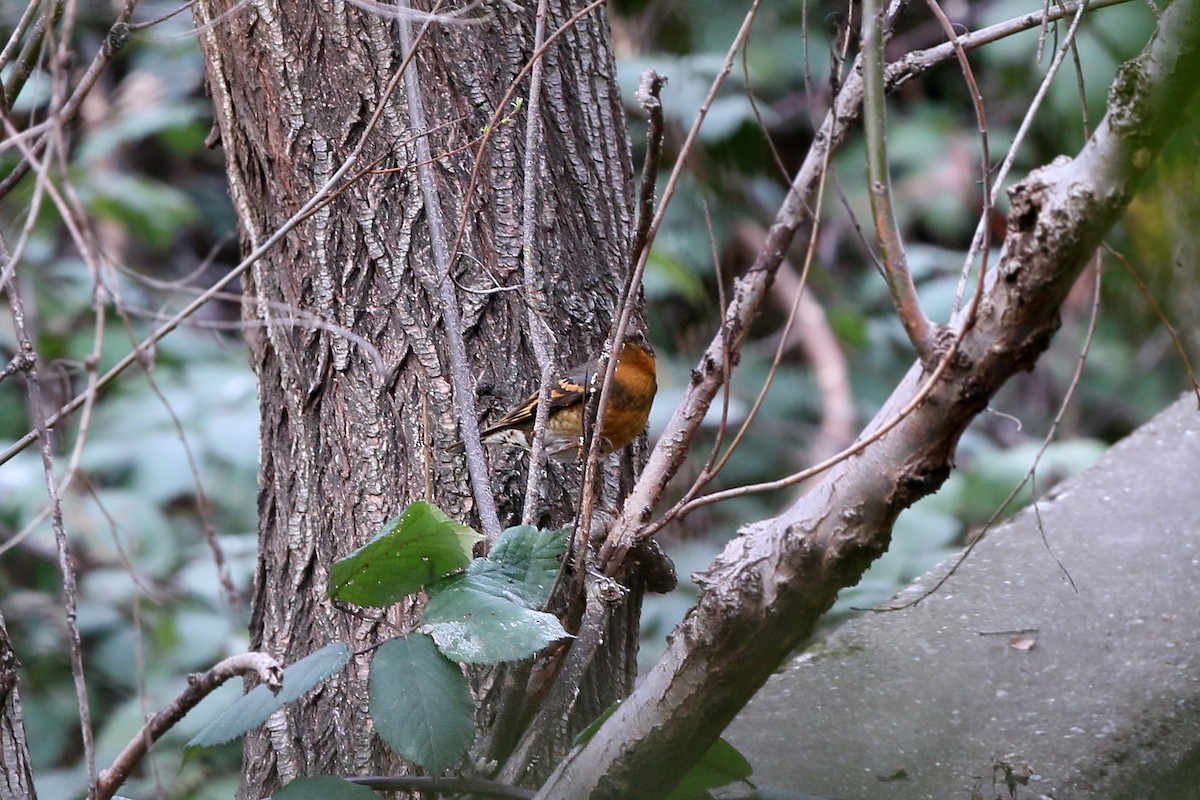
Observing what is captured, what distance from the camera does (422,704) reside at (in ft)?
4.43

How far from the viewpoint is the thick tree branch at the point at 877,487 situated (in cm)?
94

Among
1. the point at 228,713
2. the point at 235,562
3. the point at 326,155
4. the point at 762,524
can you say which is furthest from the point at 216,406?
the point at 762,524

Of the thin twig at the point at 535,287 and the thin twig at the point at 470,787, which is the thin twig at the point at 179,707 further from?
the thin twig at the point at 535,287

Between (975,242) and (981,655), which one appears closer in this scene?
(975,242)

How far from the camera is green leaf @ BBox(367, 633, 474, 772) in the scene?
1333 millimetres

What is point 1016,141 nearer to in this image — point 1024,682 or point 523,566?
point 523,566

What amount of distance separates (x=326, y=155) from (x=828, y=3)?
3873mm

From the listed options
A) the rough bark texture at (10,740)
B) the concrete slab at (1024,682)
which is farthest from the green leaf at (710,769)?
the rough bark texture at (10,740)

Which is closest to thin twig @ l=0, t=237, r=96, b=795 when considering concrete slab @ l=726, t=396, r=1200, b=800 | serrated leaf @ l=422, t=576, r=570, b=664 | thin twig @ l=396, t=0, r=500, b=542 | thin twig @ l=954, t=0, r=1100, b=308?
serrated leaf @ l=422, t=576, r=570, b=664

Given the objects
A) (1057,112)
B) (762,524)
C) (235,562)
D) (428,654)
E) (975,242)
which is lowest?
(235,562)

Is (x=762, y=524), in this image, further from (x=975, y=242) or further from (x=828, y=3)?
(x=828, y=3)

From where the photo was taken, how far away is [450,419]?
1.81 m

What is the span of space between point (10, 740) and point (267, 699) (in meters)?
0.51

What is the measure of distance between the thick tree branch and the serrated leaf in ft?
0.46
